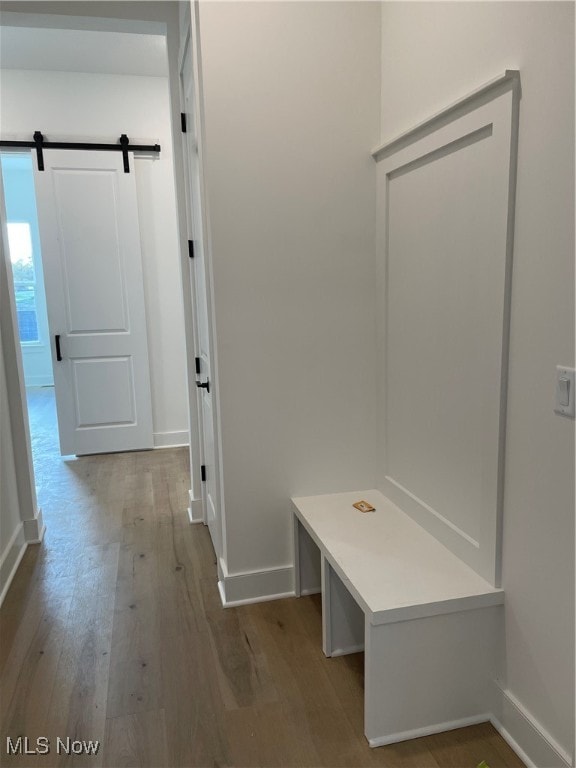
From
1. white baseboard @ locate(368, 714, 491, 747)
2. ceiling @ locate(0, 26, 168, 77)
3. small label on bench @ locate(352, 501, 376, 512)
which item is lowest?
white baseboard @ locate(368, 714, 491, 747)

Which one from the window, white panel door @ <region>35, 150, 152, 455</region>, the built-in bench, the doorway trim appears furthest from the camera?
the window

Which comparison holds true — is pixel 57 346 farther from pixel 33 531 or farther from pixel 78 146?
pixel 33 531

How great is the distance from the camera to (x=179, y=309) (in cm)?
470

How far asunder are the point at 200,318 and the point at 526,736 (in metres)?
2.20

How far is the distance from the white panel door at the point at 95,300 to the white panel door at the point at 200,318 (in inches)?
65.0

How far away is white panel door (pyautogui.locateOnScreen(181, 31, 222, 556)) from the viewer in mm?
2578

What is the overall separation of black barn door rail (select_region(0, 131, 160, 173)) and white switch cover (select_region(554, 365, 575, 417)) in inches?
154

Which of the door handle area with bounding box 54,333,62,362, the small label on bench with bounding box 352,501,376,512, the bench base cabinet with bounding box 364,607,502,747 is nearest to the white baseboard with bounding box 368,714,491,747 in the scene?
the bench base cabinet with bounding box 364,607,502,747

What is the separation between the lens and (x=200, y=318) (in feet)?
9.43

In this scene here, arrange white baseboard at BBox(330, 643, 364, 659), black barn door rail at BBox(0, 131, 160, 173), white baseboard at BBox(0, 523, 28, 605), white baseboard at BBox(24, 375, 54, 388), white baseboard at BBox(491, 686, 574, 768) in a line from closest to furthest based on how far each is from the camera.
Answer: white baseboard at BBox(491, 686, 574, 768) < white baseboard at BBox(330, 643, 364, 659) < white baseboard at BBox(0, 523, 28, 605) < black barn door rail at BBox(0, 131, 160, 173) < white baseboard at BBox(24, 375, 54, 388)

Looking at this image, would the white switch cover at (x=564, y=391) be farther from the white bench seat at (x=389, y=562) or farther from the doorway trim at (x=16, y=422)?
the doorway trim at (x=16, y=422)

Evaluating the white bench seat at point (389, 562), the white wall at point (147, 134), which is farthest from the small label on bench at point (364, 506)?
the white wall at point (147, 134)

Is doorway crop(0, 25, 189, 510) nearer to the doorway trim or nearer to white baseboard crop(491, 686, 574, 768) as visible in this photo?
the doorway trim

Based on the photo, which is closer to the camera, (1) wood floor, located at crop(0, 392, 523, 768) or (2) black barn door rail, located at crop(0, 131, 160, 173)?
(1) wood floor, located at crop(0, 392, 523, 768)
